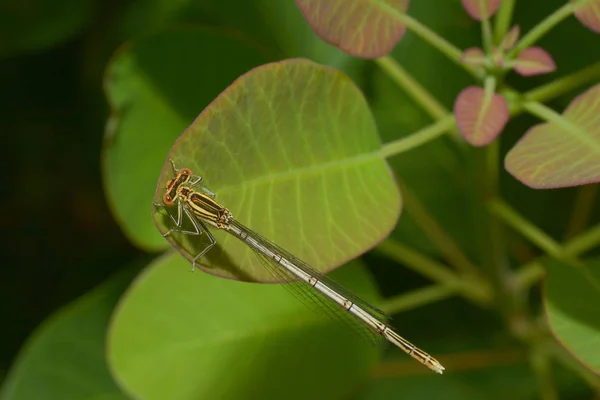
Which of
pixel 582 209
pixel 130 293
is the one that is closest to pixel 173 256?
pixel 130 293

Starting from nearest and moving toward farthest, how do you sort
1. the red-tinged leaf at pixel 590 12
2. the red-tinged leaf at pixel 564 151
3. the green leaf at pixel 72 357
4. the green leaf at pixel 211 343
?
the red-tinged leaf at pixel 564 151 < the red-tinged leaf at pixel 590 12 < the green leaf at pixel 211 343 < the green leaf at pixel 72 357

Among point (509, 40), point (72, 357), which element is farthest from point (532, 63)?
point (72, 357)

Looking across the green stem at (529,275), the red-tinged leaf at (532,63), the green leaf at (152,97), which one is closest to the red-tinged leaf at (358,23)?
the red-tinged leaf at (532,63)

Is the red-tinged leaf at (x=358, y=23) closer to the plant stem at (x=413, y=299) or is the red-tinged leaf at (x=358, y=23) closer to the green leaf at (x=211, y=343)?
the green leaf at (x=211, y=343)

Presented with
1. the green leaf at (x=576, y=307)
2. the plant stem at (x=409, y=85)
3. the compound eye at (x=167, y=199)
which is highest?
the plant stem at (x=409, y=85)

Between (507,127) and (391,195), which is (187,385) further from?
(507,127)

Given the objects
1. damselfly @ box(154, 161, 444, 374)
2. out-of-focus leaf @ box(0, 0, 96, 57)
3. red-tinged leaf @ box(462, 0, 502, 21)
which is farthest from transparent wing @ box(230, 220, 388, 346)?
out-of-focus leaf @ box(0, 0, 96, 57)

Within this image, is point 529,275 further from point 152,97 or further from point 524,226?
point 152,97
